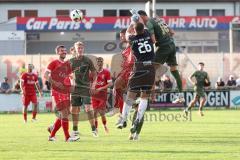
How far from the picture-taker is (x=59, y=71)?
19109 millimetres

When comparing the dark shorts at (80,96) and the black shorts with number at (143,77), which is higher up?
the black shorts with number at (143,77)

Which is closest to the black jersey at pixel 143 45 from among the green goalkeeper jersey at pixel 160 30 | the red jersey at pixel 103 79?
the green goalkeeper jersey at pixel 160 30

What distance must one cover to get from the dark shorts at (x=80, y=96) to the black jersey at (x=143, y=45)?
208 cm

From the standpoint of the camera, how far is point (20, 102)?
41.1 meters

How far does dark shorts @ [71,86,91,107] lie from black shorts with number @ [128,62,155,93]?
145 cm

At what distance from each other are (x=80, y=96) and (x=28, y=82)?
40.7 feet

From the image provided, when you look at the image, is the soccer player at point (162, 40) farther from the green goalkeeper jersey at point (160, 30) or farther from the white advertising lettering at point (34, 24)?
the white advertising lettering at point (34, 24)

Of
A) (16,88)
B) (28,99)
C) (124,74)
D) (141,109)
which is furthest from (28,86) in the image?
(141,109)

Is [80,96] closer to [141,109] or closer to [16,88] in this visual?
[141,109]

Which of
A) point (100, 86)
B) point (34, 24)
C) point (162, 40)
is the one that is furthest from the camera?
point (34, 24)

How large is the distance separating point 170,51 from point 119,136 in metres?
2.72

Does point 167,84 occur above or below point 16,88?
above

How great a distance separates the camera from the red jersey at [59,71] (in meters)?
18.6

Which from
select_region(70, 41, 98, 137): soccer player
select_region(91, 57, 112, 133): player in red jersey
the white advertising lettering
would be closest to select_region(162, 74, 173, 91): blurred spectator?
the white advertising lettering
